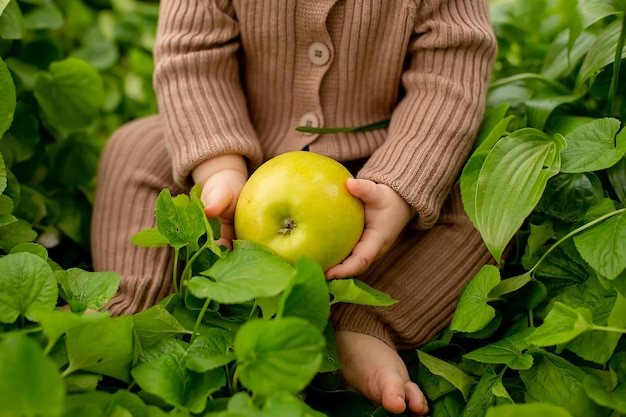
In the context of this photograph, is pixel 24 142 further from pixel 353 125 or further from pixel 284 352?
pixel 284 352

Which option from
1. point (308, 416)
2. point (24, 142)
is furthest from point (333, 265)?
point (24, 142)

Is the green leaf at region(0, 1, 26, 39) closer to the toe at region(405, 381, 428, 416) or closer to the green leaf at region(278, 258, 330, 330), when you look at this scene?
the green leaf at region(278, 258, 330, 330)

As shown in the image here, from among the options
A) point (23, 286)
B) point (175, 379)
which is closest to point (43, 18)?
point (23, 286)

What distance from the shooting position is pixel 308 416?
58cm

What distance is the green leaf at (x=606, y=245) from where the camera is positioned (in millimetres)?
638

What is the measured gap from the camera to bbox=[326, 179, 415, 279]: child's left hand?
0.71 m

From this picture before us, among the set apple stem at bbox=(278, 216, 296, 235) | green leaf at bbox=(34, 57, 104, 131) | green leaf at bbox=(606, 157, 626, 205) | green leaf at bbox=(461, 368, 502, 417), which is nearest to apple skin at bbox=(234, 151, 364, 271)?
apple stem at bbox=(278, 216, 296, 235)

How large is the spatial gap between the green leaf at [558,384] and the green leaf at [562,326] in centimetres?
6

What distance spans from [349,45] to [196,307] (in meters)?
0.38

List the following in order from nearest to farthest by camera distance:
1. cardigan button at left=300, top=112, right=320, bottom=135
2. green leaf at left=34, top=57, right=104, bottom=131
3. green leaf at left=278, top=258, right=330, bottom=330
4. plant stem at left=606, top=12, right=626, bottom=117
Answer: green leaf at left=278, top=258, right=330, bottom=330 → plant stem at left=606, top=12, right=626, bottom=117 → cardigan button at left=300, top=112, right=320, bottom=135 → green leaf at left=34, top=57, right=104, bottom=131

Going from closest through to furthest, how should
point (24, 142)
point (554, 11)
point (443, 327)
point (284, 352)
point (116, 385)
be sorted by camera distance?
1. point (284, 352)
2. point (116, 385)
3. point (443, 327)
4. point (24, 142)
5. point (554, 11)

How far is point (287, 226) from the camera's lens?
2.28ft

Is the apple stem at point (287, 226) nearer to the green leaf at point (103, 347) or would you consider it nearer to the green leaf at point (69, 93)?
the green leaf at point (103, 347)

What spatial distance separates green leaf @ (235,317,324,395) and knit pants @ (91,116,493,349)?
270mm
